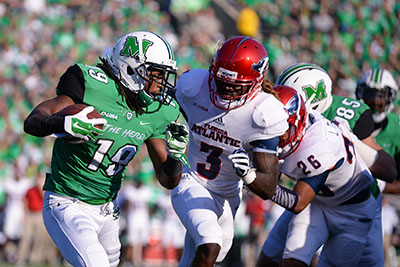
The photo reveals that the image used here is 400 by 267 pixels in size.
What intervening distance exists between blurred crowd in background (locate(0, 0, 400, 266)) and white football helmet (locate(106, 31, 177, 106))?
23.6ft

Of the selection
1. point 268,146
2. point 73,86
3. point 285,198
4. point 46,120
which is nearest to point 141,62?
point 73,86

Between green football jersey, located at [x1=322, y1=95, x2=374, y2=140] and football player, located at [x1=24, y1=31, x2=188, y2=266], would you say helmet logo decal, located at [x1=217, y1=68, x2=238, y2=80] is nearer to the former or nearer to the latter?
football player, located at [x1=24, y1=31, x2=188, y2=266]

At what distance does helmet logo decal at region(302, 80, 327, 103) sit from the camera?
5.17 metres

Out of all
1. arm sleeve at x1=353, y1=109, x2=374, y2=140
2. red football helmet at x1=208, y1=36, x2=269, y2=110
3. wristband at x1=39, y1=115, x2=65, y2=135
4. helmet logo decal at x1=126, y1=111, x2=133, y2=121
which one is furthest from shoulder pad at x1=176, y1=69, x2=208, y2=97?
arm sleeve at x1=353, y1=109, x2=374, y2=140

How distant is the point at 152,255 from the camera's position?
11.4m

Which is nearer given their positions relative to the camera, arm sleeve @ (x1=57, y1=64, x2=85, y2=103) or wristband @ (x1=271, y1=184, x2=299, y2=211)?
arm sleeve @ (x1=57, y1=64, x2=85, y2=103)

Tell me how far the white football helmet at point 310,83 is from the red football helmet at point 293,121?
0.51 meters

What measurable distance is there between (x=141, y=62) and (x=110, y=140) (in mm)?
533

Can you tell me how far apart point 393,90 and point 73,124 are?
3.68m

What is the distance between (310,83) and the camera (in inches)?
204

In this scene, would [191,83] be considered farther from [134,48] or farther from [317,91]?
[317,91]

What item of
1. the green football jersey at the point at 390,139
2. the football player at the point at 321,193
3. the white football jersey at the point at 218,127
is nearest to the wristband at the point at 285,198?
the football player at the point at 321,193

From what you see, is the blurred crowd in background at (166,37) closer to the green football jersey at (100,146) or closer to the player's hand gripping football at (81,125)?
the green football jersey at (100,146)

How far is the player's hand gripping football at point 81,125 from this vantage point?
366 centimetres
